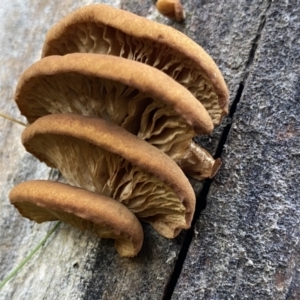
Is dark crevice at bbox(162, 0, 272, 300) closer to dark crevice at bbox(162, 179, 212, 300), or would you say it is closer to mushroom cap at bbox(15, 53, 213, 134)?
dark crevice at bbox(162, 179, 212, 300)

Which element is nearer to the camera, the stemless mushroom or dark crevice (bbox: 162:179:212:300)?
the stemless mushroom

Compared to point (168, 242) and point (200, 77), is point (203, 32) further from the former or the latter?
point (168, 242)

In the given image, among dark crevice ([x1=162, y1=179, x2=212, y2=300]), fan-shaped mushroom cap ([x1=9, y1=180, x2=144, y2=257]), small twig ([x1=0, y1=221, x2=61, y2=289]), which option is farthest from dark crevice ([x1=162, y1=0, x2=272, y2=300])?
small twig ([x1=0, y1=221, x2=61, y2=289])

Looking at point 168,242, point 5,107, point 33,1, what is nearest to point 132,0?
point 33,1

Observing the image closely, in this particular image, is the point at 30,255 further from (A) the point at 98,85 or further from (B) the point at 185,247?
(A) the point at 98,85

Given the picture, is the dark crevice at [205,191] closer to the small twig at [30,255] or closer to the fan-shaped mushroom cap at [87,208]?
the fan-shaped mushroom cap at [87,208]

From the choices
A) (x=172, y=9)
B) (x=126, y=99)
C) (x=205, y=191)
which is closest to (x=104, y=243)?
(x=205, y=191)
